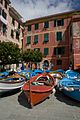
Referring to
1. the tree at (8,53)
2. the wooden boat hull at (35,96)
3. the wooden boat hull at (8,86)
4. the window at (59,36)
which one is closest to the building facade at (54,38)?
the window at (59,36)

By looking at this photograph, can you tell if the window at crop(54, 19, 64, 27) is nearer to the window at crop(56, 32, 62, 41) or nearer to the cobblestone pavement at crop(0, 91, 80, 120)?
the window at crop(56, 32, 62, 41)

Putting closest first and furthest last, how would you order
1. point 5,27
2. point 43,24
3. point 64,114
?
point 64,114, point 5,27, point 43,24

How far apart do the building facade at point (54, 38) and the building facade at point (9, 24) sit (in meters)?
3.10

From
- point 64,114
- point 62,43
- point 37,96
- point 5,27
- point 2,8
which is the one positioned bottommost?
point 64,114

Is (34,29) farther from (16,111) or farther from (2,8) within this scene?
(16,111)

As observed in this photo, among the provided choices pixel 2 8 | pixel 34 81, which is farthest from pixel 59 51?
pixel 34 81

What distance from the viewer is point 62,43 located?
36781mm

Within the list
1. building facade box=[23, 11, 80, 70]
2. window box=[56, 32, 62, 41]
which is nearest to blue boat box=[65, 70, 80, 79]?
building facade box=[23, 11, 80, 70]

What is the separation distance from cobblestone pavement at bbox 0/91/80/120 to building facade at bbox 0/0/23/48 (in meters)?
19.7

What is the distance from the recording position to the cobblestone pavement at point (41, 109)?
9.02 m

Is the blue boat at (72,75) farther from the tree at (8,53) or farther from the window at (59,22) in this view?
the window at (59,22)

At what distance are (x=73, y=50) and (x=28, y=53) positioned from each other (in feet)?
26.0

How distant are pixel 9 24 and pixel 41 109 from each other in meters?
26.0

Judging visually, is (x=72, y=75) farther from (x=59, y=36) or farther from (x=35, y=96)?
(x=59, y=36)
